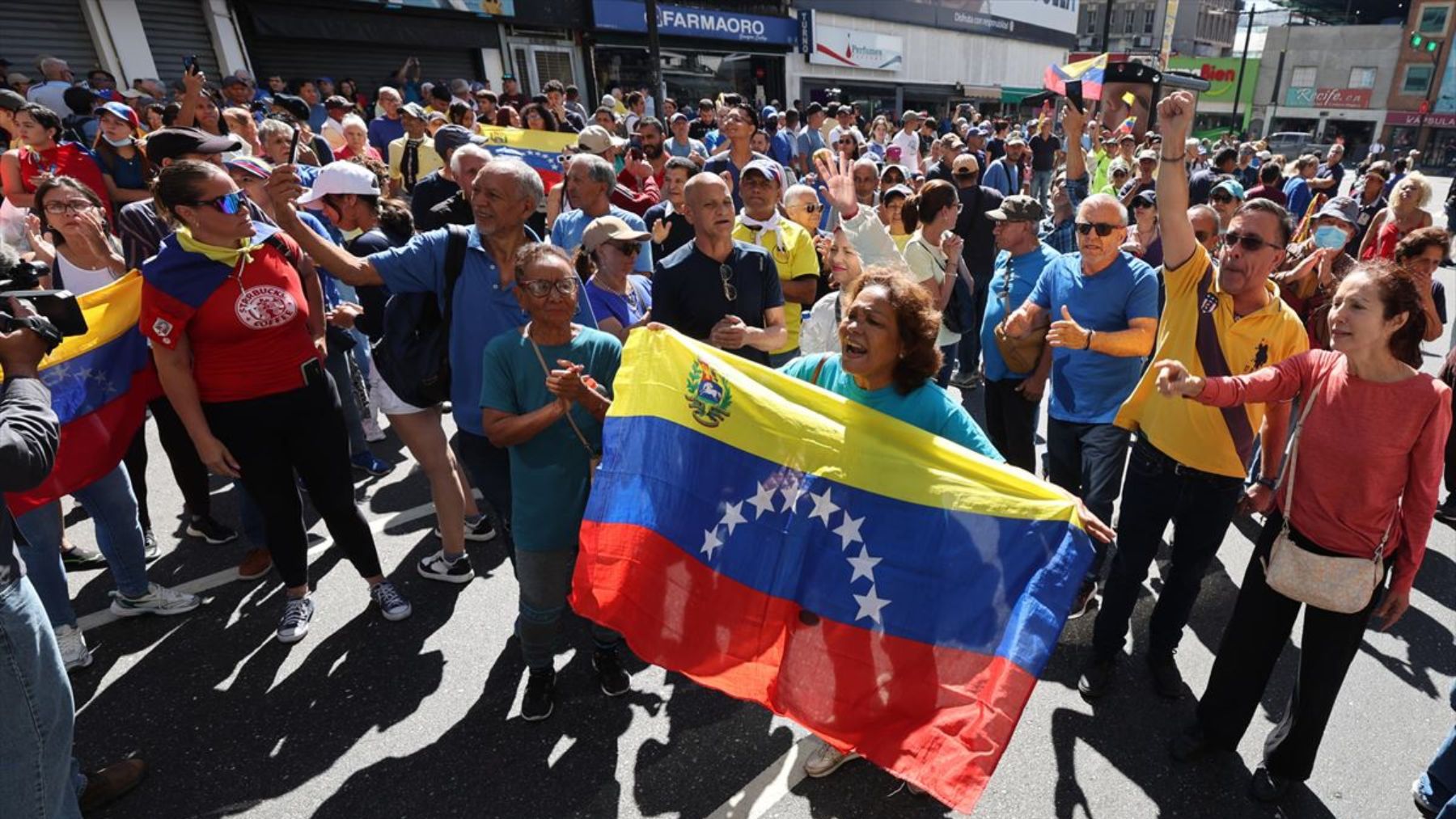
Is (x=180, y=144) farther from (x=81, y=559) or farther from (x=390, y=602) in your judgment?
(x=81, y=559)

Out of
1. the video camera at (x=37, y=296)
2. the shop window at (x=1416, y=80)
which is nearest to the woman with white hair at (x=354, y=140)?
the video camera at (x=37, y=296)

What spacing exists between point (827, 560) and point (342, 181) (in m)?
3.16

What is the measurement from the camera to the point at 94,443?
370 centimetres

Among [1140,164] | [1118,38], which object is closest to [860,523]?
[1140,164]

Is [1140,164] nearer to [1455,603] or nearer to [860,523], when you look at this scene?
[1455,603]

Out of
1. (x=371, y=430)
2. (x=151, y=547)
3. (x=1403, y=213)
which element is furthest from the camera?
(x=371, y=430)

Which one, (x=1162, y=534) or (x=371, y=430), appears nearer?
(x=1162, y=534)

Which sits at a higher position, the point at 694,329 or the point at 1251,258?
the point at 1251,258

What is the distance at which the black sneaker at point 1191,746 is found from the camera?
9.99ft

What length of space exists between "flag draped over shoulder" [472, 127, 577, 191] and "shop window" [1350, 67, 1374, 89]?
222ft

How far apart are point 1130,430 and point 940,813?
1.85 m

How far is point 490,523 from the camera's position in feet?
16.1

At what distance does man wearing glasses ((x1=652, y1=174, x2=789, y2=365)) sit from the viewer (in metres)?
3.76

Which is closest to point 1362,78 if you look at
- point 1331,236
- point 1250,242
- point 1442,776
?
point 1331,236
